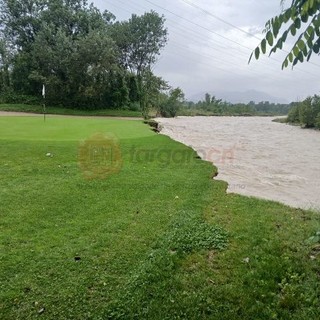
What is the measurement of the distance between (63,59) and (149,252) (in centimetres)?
3062

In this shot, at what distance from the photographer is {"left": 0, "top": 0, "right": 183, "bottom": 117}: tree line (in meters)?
30.3

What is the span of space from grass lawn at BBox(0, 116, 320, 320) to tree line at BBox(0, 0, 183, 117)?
1059 inches

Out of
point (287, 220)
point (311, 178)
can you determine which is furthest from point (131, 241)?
point (311, 178)

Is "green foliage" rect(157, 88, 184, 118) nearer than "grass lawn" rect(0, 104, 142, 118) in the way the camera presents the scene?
No

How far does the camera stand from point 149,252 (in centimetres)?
347

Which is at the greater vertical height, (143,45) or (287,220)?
(143,45)

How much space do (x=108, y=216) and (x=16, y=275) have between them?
167 centimetres

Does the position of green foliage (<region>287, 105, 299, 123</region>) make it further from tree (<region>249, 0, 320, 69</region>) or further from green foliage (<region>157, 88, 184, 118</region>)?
tree (<region>249, 0, 320, 69</region>)

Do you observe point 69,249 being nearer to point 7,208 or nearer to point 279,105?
point 7,208

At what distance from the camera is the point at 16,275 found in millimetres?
2900

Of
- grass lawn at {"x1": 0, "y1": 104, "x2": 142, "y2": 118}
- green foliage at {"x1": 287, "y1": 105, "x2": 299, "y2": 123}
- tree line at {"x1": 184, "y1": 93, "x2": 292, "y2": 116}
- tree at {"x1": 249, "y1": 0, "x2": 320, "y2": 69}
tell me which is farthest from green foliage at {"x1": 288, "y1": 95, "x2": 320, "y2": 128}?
tree at {"x1": 249, "y1": 0, "x2": 320, "y2": 69}

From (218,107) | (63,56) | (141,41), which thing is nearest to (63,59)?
(63,56)

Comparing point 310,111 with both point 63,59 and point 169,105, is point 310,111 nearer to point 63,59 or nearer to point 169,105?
point 169,105

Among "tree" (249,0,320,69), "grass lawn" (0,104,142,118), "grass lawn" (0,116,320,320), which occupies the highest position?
"tree" (249,0,320,69)
